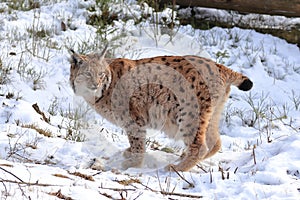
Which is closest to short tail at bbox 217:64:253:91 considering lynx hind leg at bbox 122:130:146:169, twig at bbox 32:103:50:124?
lynx hind leg at bbox 122:130:146:169

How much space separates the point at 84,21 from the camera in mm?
8867

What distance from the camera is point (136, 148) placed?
5.38m

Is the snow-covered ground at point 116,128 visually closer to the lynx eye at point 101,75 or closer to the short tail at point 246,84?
the short tail at point 246,84

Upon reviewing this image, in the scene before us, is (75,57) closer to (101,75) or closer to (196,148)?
(101,75)

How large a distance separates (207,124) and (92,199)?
1.90 metres

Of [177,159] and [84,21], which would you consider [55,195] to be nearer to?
[177,159]

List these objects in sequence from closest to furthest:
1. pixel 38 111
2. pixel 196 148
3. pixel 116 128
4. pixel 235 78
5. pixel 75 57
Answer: pixel 196 148
pixel 235 78
pixel 75 57
pixel 38 111
pixel 116 128

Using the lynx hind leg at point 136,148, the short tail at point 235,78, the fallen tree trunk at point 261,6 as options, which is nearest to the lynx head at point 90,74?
the lynx hind leg at point 136,148

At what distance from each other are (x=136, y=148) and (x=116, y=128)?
3.75ft

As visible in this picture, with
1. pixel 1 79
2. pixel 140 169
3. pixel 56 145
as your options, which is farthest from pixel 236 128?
pixel 1 79

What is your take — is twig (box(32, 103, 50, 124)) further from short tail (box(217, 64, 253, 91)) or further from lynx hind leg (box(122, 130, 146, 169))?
short tail (box(217, 64, 253, 91))

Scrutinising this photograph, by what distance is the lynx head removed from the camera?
534 cm

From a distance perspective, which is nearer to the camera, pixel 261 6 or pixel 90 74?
pixel 90 74

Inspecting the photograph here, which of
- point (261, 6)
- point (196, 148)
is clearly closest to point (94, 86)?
Answer: point (196, 148)
